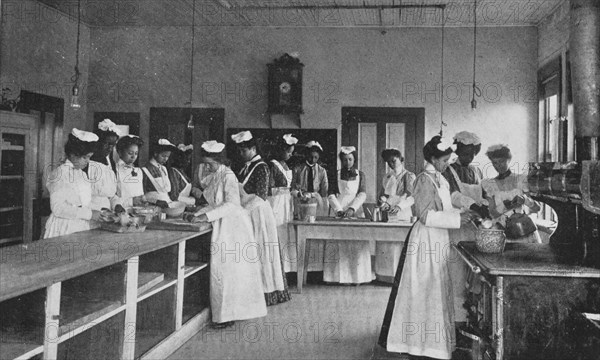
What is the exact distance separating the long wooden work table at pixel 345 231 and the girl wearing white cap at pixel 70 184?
2.61 m

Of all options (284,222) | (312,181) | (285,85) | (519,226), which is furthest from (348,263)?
(519,226)

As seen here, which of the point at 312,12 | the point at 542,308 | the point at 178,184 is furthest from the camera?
the point at 312,12

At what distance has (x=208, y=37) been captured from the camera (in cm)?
872

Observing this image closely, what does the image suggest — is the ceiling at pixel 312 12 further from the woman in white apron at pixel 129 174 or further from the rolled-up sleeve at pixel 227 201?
the rolled-up sleeve at pixel 227 201

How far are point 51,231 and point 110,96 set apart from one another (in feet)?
16.4

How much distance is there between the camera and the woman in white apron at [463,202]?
3.93m

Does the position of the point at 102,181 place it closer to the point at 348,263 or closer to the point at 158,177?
the point at 158,177

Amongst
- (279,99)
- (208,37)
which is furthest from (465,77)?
(208,37)

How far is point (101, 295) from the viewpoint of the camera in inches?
133

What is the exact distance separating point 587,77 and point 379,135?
5.54 metres

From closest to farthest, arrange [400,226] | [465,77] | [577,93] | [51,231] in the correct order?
[577,93]
[51,231]
[400,226]
[465,77]

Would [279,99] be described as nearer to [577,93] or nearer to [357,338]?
[357,338]

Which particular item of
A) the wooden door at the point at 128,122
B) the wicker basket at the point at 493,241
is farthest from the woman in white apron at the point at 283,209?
the wicker basket at the point at 493,241

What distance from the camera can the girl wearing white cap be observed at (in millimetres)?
4359
